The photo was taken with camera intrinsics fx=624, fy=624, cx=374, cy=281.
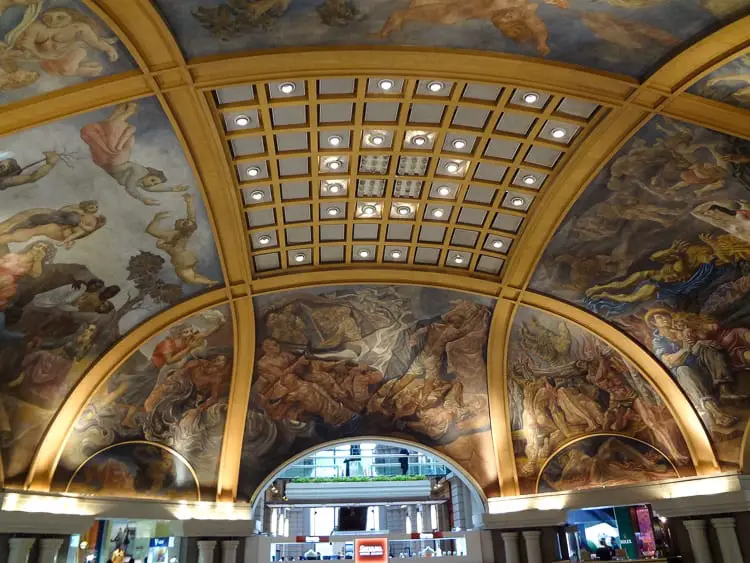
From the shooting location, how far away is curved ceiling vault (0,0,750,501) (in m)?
11.3

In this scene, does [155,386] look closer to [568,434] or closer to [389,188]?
[389,188]

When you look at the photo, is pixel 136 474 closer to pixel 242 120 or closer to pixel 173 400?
pixel 173 400

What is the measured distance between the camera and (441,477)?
35750 millimetres

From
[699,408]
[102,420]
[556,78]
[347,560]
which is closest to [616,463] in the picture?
[699,408]

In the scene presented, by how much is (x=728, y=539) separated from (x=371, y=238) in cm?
1357

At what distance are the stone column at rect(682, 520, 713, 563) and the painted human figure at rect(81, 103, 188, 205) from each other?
17.4 meters

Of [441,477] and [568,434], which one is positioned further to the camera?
[441,477]

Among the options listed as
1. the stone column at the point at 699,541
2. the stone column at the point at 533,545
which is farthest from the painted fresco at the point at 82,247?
the stone column at the point at 699,541

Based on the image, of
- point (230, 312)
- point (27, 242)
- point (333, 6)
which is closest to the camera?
point (333, 6)

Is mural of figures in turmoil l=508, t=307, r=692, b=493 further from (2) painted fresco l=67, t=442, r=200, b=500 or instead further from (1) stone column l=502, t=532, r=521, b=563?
(2) painted fresco l=67, t=442, r=200, b=500

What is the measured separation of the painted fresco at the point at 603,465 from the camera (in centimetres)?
2031

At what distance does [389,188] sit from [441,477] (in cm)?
2406

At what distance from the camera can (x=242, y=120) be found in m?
13.4

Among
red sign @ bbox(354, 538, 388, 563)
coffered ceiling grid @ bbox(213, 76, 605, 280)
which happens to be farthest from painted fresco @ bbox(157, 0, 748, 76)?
red sign @ bbox(354, 538, 388, 563)
